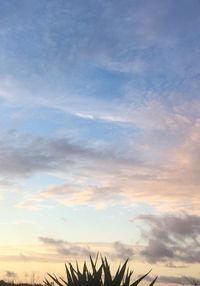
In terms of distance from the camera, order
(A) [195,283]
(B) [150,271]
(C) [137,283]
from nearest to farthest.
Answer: (B) [150,271] < (C) [137,283] < (A) [195,283]

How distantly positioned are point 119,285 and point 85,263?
1.05 metres

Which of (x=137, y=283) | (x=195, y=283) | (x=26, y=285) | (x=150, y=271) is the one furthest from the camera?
(x=26, y=285)

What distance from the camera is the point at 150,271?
39.1 feet

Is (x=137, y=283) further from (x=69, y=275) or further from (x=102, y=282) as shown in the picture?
(x=69, y=275)

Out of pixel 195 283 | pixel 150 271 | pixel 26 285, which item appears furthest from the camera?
pixel 26 285

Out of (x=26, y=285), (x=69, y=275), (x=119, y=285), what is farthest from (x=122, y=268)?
(x=26, y=285)

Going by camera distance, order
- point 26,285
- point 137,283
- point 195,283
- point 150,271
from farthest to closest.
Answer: point 26,285 < point 195,283 < point 137,283 < point 150,271

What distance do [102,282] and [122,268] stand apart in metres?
0.71

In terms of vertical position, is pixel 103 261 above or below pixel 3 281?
below

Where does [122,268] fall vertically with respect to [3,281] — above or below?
below

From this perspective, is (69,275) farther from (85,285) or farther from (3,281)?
(3,281)

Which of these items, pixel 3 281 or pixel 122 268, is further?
pixel 3 281

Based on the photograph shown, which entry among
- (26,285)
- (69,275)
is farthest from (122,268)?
(26,285)

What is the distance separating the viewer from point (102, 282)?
44.7 ft
